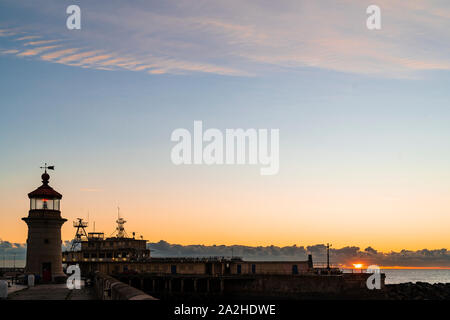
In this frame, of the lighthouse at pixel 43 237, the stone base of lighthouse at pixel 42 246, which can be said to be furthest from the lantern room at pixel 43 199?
the stone base of lighthouse at pixel 42 246

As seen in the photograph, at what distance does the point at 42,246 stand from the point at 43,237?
788 millimetres

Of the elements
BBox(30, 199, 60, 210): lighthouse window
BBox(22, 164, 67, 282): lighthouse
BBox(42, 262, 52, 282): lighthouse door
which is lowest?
BBox(42, 262, 52, 282): lighthouse door

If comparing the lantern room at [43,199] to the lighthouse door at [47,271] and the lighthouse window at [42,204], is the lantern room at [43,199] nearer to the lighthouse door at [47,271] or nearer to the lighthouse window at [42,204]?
the lighthouse window at [42,204]

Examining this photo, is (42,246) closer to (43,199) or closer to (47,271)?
(47,271)

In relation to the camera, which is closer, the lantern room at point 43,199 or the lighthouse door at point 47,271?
the lighthouse door at point 47,271

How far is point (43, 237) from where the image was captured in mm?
46125

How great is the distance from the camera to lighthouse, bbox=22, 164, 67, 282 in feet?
151

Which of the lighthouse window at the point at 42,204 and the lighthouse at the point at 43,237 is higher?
the lighthouse window at the point at 42,204

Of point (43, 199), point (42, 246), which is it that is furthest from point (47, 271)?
point (43, 199)

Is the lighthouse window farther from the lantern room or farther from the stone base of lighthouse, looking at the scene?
the stone base of lighthouse

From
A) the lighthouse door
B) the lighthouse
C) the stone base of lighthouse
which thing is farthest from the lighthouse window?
the lighthouse door

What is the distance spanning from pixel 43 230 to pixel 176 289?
43.1m

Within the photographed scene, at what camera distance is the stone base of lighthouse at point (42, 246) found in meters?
45.9
